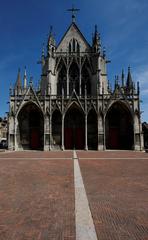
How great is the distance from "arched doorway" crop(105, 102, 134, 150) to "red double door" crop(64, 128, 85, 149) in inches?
144

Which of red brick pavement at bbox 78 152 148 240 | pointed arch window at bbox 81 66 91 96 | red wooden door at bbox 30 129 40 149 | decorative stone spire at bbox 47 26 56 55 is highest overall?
decorative stone spire at bbox 47 26 56 55

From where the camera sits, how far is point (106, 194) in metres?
5.79

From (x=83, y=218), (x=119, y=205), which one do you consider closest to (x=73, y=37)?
(x=119, y=205)

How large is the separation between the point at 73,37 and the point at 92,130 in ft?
54.7

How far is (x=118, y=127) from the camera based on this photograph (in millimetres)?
27969

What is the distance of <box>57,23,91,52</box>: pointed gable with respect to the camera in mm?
31797

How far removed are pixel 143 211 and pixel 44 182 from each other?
393 centimetres

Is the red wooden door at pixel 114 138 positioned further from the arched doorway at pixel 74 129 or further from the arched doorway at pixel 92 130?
the arched doorway at pixel 74 129

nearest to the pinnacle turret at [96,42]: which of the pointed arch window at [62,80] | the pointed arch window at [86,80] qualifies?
the pointed arch window at [86,80]

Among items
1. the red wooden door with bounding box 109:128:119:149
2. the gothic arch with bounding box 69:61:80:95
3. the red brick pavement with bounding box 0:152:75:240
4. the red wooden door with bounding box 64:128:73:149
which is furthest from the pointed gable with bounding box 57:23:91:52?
the red brick pavement with bounding box 0:152:75:240

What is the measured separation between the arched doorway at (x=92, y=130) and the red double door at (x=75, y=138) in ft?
3.13

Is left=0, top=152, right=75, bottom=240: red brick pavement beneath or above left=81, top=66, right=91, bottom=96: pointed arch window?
beneath

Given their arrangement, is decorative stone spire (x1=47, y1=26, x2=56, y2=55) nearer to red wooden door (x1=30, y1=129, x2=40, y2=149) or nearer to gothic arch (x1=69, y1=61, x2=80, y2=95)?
gothic arch (x1=69, y1=61, x2=80, y2=95)

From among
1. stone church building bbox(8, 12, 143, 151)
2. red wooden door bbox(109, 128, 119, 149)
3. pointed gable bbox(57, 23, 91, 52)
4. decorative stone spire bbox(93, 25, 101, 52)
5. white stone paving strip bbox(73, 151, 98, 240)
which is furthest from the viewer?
pointed gable bbox(57, 23, 91, 52)
